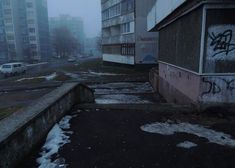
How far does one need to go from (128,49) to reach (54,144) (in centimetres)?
2700

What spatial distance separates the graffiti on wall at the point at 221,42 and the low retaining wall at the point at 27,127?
4303 millimetres

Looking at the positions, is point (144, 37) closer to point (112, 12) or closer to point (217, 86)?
point (112, 12)

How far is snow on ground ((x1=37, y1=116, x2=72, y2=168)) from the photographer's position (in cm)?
402

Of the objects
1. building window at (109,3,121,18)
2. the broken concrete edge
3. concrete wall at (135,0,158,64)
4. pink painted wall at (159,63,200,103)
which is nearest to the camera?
the broken concrete edge

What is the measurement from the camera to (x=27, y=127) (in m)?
4.25

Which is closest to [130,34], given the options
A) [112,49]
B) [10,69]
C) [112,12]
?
[112,49]

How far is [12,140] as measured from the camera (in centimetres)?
370

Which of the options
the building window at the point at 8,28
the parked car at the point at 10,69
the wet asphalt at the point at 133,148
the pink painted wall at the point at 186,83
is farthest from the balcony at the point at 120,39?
the building window at the point at 8,28

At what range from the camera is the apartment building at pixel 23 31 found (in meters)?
74.7

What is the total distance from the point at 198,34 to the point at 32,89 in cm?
1694

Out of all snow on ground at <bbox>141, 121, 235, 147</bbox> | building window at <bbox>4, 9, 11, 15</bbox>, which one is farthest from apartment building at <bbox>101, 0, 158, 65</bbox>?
building window at <bbox>4, 9, 11, 15</bbox>

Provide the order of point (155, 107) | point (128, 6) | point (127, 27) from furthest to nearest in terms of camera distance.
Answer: point (127, 27)
point (128, 6)
point (155, 107)

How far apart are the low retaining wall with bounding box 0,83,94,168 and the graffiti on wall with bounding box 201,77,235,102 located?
400cm

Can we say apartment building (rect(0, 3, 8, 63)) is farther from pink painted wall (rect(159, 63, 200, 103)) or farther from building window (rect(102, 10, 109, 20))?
pink painted wall (rect(159, 63, 200, 103))
